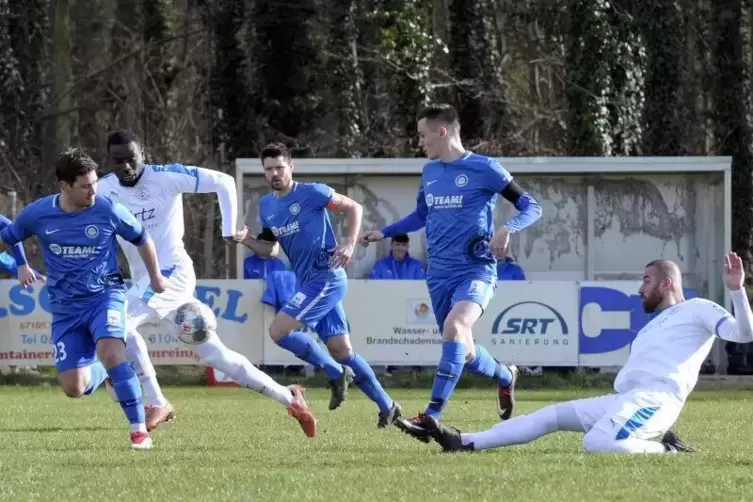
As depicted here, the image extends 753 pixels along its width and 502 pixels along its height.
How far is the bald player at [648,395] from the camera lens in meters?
7.99

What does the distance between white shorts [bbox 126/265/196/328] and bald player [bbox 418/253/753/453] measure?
10.2 ft

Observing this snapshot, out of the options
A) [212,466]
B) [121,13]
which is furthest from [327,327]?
[121,13]

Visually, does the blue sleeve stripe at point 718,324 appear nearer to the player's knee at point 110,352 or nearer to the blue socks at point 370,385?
the blue socks at point 370,385

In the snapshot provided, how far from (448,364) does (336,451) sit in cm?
98

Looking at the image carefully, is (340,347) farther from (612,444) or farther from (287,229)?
(612,444)

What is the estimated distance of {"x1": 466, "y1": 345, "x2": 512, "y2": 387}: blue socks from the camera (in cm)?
1053

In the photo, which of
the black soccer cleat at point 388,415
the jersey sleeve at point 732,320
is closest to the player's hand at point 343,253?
the black soccer cleat at point 388,415

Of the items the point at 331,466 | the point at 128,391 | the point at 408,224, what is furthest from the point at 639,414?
the point at 128,391

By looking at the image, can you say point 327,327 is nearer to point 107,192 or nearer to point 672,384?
point 107,192

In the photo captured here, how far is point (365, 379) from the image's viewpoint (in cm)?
1094

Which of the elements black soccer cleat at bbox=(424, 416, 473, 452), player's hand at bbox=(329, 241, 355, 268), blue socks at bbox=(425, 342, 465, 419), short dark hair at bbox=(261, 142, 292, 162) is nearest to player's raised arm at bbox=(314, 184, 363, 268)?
player's hand at bbox=(329, 241, 355, 268)

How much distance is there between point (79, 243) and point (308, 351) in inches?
107

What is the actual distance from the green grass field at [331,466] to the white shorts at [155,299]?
84 cm

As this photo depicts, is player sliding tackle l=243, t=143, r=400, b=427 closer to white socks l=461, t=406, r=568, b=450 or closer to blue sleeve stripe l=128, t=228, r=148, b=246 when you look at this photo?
blue sleeve stripe l=128, t=228, r=148, b=246
